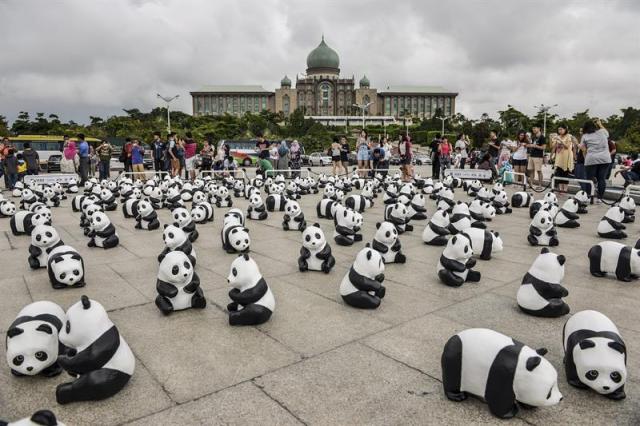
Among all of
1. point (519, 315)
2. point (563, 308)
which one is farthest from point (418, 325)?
point (563, 308)

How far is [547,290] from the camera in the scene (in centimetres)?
478

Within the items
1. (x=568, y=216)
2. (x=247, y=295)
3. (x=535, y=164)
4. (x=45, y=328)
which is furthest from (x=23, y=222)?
(x=535, y=164)

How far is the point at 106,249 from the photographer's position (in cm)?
809

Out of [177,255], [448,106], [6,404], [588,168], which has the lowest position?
[6,404]

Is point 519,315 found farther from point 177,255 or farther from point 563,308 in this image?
point 177,255

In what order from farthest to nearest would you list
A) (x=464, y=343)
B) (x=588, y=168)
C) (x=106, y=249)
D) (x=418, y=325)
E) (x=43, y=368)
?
(x=588, y=168), (x=106, y=249), (x=418, y=325), (x=43, y=368), (x=464, y=343)

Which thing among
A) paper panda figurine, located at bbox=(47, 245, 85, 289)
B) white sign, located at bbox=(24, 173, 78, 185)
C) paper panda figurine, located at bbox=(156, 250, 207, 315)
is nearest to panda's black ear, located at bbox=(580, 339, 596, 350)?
paper panda figurine, located at bbox=(156, 250, 207, 315)

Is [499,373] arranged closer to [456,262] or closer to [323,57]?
[456,262]

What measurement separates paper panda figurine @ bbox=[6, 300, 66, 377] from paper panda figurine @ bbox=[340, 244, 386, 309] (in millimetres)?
2758

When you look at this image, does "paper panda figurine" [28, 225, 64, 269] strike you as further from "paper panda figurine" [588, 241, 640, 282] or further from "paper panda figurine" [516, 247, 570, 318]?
"paper panda figurine" [588, 241, 640, 282]

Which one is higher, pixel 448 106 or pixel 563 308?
pixel 448 106

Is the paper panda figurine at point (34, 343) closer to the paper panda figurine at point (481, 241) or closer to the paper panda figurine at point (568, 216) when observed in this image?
the paper panda figurine at point (481, 241)

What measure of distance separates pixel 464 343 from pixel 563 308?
2.16 metres

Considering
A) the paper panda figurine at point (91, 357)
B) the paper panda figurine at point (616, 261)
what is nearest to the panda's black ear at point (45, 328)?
the paper panda figurine at point (91, 357)
